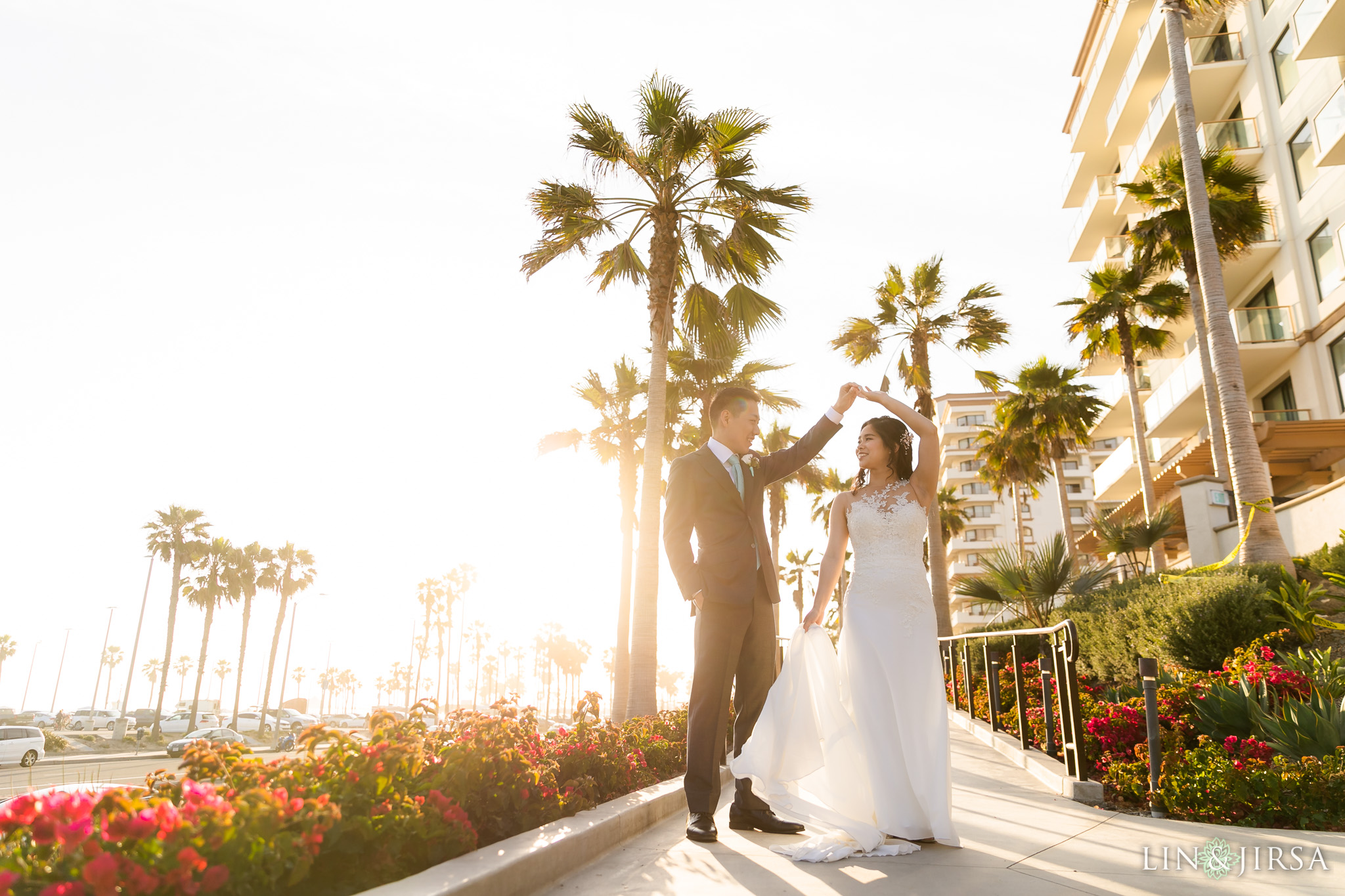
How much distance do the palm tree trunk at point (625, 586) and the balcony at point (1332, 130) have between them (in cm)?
1805

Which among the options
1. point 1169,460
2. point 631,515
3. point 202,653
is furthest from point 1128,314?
point 202,653

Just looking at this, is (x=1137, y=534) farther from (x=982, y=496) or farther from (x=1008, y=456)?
(x=982, y=496)

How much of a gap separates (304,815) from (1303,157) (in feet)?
88.6

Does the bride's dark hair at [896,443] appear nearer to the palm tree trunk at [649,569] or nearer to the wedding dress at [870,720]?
the wedding dress at [870,720]

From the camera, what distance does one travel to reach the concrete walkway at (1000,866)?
3043mm

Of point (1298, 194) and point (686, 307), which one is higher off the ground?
point (1298, 194)

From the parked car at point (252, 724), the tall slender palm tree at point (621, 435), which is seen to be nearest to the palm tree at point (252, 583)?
the parked car at point (252, 724)

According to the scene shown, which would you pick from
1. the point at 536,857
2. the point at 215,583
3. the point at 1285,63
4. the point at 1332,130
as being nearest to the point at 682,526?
the point at 536,857

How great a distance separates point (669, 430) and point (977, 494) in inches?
2163

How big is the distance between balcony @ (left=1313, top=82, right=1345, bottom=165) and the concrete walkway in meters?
19.9

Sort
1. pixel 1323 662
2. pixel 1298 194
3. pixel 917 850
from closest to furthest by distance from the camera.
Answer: pixel 917 850, pixel 1323 662, pixel 1298 194

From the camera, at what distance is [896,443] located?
460 centimetres

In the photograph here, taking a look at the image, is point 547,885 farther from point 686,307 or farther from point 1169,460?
point 1169,460

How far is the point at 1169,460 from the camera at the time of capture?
28297 millimetres
